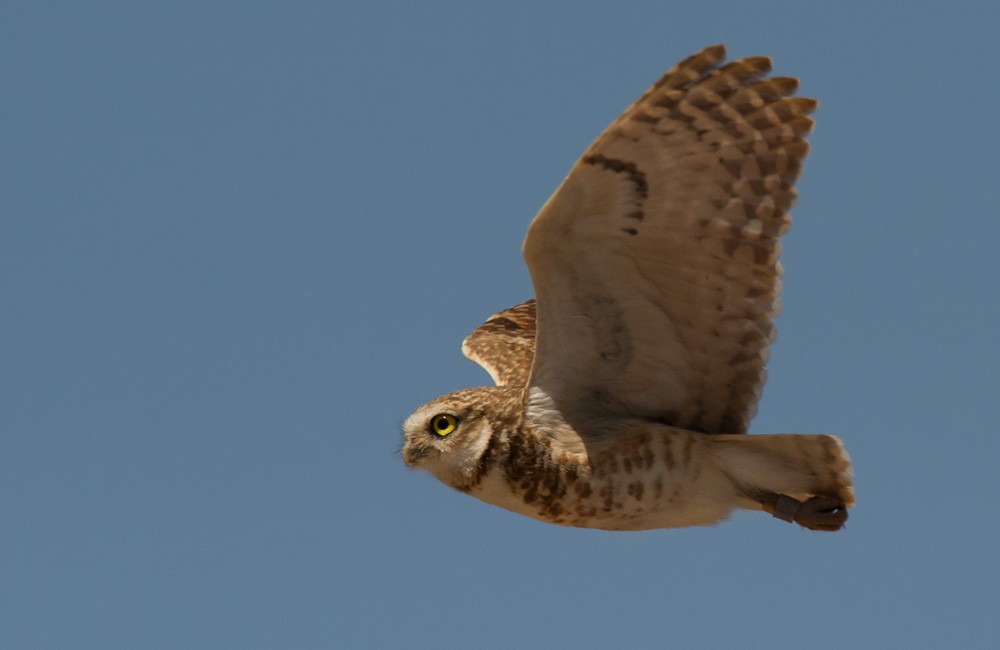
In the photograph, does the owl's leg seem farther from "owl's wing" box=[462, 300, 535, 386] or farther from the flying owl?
"owl's wing" box=[462, 300, 535, 386]

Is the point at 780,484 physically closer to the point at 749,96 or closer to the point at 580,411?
the point at 580,411

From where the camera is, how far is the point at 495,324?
910cm

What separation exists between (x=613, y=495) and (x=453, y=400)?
2.90 ft

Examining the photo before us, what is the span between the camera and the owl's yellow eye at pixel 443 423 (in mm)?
6812

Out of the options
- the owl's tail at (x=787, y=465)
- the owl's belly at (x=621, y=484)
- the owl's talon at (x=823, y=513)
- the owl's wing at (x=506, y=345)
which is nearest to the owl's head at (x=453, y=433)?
the owl's belly at (x=621, y=484)

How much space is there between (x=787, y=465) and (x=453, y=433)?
4.89 ft

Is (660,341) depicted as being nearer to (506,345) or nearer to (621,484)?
(621,484)

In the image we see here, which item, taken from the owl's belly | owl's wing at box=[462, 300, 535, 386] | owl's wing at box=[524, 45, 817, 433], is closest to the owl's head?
the owl's belly

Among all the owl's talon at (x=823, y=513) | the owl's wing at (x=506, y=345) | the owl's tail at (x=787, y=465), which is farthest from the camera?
the owl's wing at (x=506, y=345)

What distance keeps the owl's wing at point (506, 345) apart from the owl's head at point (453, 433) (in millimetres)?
503

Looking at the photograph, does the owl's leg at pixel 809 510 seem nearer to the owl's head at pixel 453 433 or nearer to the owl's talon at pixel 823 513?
the owl's talon at pixel 823 513

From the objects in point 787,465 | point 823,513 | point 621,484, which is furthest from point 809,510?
point 621,484

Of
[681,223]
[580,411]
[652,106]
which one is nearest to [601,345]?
[580,411]

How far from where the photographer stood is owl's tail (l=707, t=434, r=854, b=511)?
6465 mm
